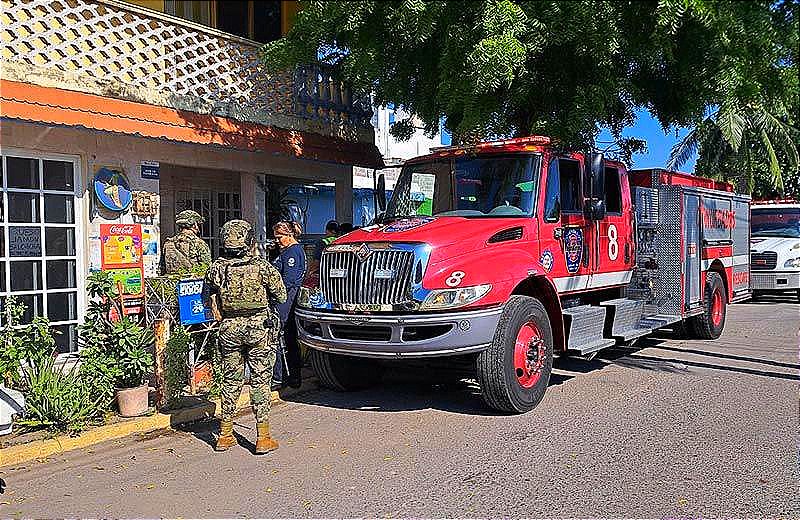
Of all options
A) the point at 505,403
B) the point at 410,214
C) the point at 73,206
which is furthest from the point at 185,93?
the point at 505,403

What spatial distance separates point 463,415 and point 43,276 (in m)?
5.16

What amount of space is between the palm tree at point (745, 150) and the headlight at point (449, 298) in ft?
46.1

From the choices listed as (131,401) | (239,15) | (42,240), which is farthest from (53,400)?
(239,15)

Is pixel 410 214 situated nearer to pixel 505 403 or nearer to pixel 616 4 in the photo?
pixel 505 403

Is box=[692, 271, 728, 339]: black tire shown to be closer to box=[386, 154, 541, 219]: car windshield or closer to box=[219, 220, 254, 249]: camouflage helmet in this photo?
box=[386, 154, 541, 219]: car windshield

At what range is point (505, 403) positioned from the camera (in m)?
7.15

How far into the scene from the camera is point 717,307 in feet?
39.8

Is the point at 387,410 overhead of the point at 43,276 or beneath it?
beneath

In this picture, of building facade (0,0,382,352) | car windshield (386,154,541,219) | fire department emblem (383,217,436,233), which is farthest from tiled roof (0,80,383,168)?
fire department emblem (383,217,436,233)

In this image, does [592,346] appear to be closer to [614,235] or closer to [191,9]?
[614,235]

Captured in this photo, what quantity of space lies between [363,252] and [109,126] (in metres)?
3.35

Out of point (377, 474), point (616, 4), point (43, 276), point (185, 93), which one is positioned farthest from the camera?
point (185, 93)

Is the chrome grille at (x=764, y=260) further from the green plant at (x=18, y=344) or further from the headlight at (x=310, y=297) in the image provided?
the green plant at (x=18, y=344)

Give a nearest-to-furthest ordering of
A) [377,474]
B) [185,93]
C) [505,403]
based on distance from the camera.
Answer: [377,474] < [505,403] < [185,93]
